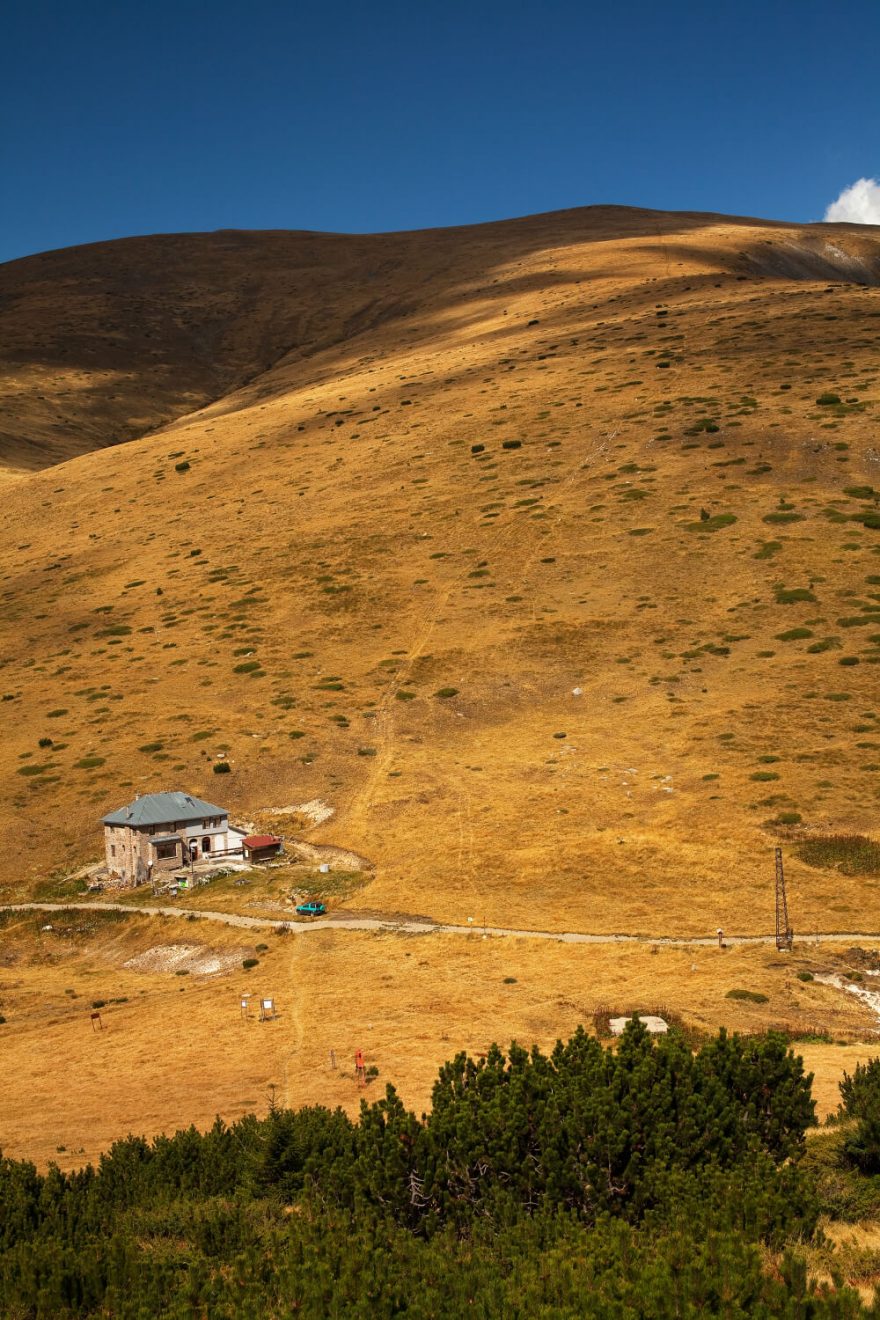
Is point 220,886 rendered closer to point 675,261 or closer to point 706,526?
point 706,526

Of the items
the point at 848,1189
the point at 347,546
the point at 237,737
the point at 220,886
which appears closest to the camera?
the point at 848,1189

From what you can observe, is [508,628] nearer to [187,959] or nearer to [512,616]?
[512,616]

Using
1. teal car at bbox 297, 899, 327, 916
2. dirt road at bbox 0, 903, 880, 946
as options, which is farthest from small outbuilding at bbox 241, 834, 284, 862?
teal car at bbox 297, 899, 327, 916

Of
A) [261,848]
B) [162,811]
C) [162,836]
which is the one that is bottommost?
[261,848]

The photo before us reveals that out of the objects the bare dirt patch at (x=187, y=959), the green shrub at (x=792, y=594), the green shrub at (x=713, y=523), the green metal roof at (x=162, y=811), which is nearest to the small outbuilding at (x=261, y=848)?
the green metal roof at (x=162, y=811)

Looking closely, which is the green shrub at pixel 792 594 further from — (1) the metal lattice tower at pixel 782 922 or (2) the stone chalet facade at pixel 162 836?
(2) the stone chalet facade at pixel 162 836

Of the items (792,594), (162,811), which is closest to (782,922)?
(162,811)

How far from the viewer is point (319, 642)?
84312mm

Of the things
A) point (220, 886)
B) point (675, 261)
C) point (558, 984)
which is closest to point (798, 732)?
point (558, 984)

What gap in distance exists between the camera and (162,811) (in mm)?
57469

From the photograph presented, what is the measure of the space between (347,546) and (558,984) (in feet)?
213

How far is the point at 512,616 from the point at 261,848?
32928 mm

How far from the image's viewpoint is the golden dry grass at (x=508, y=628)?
51750 mm

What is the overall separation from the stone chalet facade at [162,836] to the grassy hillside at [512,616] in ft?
12.3
